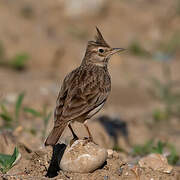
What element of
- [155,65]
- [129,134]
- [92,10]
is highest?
[92,10]

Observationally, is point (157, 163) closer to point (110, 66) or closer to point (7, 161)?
point (7, 161)

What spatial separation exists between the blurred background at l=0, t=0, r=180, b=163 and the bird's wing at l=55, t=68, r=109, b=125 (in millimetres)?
702

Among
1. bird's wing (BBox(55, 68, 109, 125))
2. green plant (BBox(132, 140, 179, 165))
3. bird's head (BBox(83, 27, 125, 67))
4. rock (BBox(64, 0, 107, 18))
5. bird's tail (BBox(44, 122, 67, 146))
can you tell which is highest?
rock (BBox(64, 0, 107, 18))

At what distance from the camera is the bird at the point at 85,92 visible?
16.2 feet

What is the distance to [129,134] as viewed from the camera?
7699mm

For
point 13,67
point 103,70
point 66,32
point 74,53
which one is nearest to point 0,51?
point 13,67

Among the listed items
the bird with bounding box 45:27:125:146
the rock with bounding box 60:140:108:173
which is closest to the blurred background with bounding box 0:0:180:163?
the bird with bounding box 45:27:125:146

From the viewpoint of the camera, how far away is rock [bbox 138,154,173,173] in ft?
16.7

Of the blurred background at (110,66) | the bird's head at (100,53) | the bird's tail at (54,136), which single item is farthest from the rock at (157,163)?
the bird's head at (100,53)

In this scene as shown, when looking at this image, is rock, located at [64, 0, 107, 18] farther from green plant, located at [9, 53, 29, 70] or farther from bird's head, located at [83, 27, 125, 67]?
bird's head, located at [83, 27, 125, 67]

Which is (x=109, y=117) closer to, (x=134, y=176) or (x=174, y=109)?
(x=174, y=109)

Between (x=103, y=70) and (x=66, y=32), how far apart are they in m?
7.29

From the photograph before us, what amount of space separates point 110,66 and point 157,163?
6022 mm

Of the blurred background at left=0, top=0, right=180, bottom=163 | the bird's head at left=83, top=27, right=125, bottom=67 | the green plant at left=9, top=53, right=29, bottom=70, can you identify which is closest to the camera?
the bird's head at left=83, top=27, right=125, bottom=67
